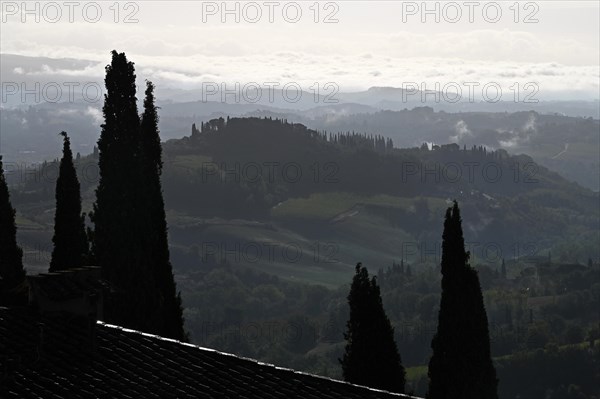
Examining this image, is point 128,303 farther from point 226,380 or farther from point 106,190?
→ point 226,380

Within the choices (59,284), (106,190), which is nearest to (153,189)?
(106,190)

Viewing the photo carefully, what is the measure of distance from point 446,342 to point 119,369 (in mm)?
29812

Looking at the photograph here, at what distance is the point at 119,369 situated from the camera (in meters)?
19.8

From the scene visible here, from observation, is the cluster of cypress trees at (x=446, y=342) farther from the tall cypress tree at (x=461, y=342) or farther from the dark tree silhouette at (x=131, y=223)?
the dark tree silhouette at (x=131, y=223)

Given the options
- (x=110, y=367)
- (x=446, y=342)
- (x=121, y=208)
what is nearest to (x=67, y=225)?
(x=121, y=208)

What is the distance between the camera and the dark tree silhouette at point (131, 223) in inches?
1821

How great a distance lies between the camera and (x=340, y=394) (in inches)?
836

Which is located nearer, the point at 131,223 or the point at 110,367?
the point at 110,367

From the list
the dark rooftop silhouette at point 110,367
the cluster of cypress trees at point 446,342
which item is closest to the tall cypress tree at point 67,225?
the cluster of cypress trees at point 446,342

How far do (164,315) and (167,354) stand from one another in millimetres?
27428

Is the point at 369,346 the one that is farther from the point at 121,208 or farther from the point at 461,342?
the point at 121,208

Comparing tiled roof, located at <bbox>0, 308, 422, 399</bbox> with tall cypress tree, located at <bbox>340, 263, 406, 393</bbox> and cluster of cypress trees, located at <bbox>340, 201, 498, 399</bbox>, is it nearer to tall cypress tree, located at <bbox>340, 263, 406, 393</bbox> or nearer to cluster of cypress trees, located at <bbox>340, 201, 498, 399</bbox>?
tall cypress tree, located at <bbox>340, 263, 406, 393</bbox>

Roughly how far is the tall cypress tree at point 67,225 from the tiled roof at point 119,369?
30960 mm

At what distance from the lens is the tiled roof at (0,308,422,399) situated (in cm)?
1847
